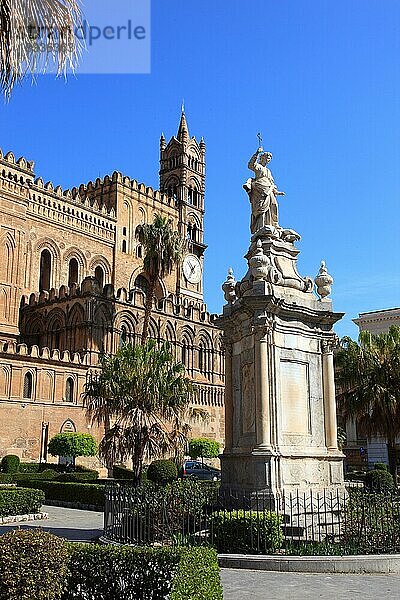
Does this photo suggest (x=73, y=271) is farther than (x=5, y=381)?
Yes

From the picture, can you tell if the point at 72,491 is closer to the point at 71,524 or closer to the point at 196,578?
the point at 71,524

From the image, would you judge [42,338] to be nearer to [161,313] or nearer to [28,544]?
[161,313]

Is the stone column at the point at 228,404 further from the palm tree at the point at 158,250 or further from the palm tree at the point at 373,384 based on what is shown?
the palm tree at the point at 158,250

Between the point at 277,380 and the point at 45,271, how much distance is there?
51.3 m

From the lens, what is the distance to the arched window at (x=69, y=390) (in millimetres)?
47438

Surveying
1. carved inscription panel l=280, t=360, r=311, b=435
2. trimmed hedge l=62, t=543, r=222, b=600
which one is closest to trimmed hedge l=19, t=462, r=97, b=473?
carved inscription panel l=280, t=360, r=311, b=435

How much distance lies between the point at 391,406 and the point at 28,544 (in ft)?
95.0

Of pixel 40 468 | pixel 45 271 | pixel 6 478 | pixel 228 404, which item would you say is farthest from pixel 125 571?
pixel 45 271

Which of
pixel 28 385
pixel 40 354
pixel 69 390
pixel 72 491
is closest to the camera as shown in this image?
pixel 72 491

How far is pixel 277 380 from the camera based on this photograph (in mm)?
15484

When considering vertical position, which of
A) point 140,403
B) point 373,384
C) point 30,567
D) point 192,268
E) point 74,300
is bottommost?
point 30,567

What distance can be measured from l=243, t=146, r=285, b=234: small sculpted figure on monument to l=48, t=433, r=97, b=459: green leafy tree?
27.4 m

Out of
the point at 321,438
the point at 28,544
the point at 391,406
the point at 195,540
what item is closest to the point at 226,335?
the point at 321,438

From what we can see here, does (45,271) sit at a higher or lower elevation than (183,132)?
lower
